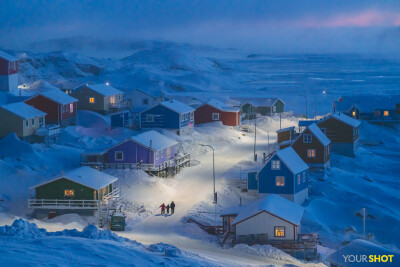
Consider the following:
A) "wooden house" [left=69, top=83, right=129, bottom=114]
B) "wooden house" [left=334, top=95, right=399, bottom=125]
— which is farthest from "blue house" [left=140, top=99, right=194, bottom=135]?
"wooden house" [left=334, top=95, right=399, bottom=125]

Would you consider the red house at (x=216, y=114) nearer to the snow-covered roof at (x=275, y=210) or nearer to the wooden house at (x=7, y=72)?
the wooden house at (x=7, y=72)

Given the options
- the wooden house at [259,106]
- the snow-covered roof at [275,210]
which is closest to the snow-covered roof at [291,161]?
the snow-covered roof at [275,210]

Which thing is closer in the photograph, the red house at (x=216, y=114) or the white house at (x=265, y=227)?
the white house at (x=265, y=227)

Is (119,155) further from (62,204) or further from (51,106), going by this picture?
(51,106)

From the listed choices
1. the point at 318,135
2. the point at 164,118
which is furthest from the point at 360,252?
the point at 164,118

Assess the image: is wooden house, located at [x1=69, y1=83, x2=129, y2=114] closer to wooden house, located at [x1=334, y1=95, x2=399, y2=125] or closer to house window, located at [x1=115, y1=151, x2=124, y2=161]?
house window, located at [x1=115, y1=151, x2=124, y2=161]

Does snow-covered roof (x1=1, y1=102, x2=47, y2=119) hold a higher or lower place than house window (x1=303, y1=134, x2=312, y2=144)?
higher

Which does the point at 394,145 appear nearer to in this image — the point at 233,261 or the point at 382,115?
the point at 382,115
